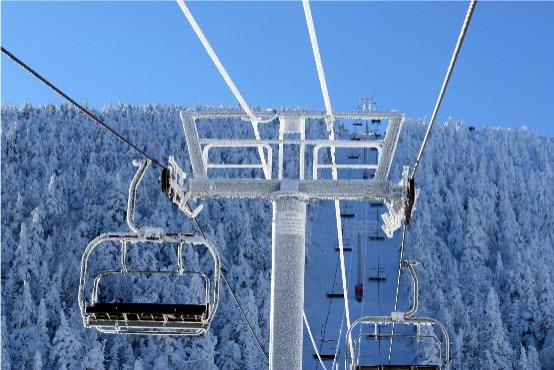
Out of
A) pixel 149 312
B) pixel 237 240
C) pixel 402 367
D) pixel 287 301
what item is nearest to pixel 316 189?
pixel 287 301

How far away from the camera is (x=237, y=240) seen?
7238cm

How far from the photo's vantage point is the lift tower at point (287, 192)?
5.39 metres

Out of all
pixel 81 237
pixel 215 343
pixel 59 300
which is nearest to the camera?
pixel 215 343

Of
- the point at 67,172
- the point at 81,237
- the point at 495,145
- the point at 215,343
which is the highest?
the point at 495,145

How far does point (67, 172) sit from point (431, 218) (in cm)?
3073

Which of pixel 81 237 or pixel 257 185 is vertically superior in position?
pixel 81 237

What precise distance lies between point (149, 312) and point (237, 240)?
66991 millimetres

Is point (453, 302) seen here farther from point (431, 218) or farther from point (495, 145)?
point (495, 145)

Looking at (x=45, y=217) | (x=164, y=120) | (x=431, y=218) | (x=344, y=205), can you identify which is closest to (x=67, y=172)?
(x=45, y=217)

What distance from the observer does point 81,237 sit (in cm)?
6981

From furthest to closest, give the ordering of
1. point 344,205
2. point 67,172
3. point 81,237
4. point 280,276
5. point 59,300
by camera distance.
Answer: point 67,172
point 344,205
point 81,237
point 59,300
point 280,276

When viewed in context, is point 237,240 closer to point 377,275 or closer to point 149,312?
point 377,275

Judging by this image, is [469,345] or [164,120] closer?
[469,345]

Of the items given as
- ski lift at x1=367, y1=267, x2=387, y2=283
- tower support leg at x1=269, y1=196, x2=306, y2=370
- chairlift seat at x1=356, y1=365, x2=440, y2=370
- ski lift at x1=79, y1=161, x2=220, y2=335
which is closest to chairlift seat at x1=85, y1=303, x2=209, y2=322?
ski lift at x1=79, y1=161, x2=220, y2=335
